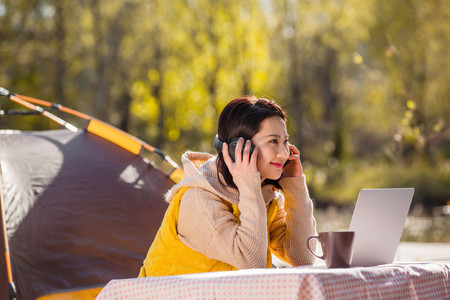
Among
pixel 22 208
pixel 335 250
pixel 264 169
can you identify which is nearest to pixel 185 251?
pixel 264 169

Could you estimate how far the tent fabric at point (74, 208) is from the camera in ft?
12.6

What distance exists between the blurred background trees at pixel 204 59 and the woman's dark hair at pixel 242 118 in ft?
41.8

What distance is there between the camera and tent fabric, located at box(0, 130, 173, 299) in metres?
3.84

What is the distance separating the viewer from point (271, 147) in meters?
2.36

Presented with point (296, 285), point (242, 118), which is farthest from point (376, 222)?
point (242, 118)

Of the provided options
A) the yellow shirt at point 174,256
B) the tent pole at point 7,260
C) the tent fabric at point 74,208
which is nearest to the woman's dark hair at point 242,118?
the yellow shirt at point 174,256

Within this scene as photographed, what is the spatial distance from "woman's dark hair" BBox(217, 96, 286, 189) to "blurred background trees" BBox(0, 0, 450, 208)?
12.7 meters

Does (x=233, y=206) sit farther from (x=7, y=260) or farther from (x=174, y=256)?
(x=7, y=260)

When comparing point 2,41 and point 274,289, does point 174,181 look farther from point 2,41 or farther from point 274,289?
point 2,41

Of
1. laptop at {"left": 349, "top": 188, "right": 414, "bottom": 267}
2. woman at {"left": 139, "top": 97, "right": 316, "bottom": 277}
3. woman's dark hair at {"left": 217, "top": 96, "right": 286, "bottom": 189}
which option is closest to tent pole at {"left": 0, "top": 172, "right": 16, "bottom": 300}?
woman at {"left": 139, "top": 97, "right": 316, "bottom": 277}

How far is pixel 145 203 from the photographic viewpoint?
4250 mm

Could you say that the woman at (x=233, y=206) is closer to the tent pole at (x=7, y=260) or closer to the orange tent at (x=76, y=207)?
the tent pole at (x=7, y=260)

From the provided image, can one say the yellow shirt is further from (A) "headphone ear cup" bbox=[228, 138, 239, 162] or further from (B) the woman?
(A) "headphone ear cup" bbox=[228, 138, 239, 162]

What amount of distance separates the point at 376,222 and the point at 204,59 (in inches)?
605
